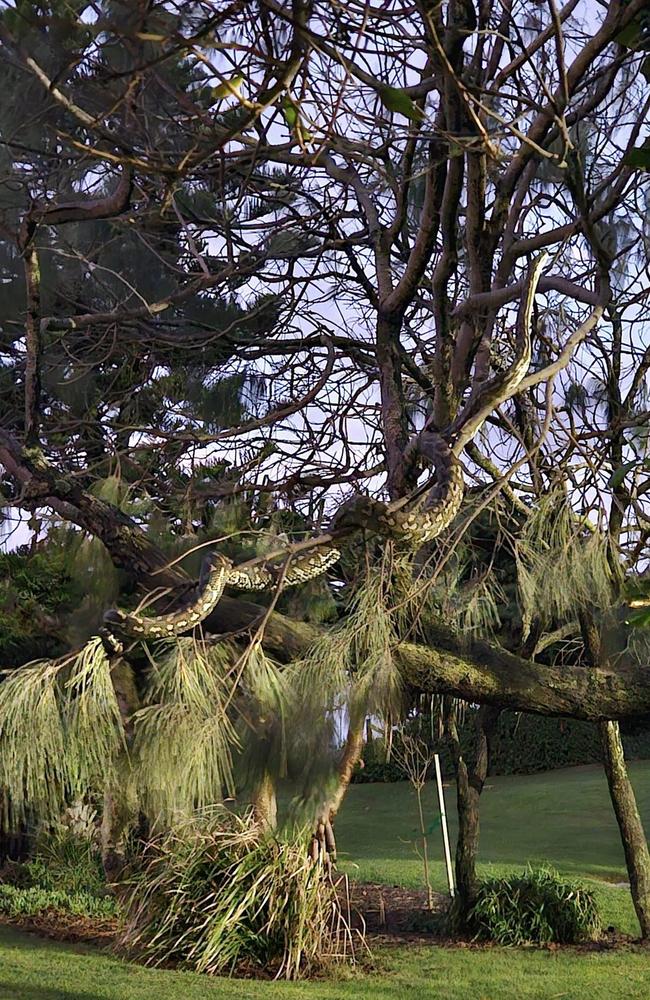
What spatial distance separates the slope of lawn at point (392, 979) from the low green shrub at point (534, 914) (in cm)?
28

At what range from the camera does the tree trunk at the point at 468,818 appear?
24.8ft

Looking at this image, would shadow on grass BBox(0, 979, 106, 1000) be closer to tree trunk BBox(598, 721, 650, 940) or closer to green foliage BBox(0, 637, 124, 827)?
green foliage BBox(0, 637, 124, 827)

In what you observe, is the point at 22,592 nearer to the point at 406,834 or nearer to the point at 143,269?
the point at 143,269

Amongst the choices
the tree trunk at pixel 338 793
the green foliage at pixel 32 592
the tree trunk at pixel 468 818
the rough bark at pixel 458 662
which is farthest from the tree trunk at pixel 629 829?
the green foliage at pixel 32 592

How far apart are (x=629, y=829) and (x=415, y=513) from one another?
5077mm

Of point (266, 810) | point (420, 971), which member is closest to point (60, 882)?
point (266, 810)

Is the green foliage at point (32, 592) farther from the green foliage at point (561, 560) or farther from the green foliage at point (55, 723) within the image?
the green foliage at point (55, 723)

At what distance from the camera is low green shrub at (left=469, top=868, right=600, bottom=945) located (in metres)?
7.32

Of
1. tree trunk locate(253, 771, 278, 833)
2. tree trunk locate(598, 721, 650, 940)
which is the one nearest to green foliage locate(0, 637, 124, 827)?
tree trunk locate(253, 771, 278, 833)

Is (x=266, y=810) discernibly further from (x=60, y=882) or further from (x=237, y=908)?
(x=60, y=882)

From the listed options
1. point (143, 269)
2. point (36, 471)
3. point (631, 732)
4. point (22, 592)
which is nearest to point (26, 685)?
point (36, 471)

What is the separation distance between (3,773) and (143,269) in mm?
4022

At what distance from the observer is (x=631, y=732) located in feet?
49.7

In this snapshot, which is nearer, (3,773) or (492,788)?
(3,773)
